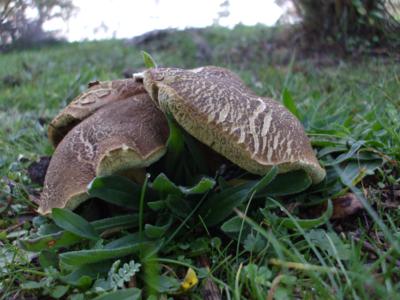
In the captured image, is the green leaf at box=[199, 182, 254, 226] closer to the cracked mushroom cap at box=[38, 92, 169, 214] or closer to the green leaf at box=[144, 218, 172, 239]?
the green leaf at box=[144, 218, 172, 239]

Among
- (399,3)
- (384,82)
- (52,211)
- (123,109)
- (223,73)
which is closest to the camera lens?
(52,211)

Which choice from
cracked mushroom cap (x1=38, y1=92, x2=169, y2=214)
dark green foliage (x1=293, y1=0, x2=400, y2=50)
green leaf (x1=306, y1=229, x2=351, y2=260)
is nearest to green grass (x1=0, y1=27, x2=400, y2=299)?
green leaf (x1=306, y1=229, x2=351, y2=260)

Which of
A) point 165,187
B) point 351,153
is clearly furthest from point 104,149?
point 351,153

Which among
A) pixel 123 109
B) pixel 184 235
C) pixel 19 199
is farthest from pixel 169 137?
pixel 19 199

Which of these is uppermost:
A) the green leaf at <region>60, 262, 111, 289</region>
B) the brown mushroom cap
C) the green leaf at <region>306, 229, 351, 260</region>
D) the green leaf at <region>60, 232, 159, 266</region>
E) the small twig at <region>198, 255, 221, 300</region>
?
the brown mushroom cap

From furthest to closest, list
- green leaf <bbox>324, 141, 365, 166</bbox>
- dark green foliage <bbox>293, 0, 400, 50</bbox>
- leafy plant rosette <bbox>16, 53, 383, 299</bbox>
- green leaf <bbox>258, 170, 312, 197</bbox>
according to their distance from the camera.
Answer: dark green foliage <bbox>293, 0, 400, 50</bbox> → green leaf <bbox>324, 141, 365, 166</bbox> → green leaf <bbox>258, 170, 312, 197</bbox> → leafy plant rosette <bbox>16, 53, 383, 299</bbox>

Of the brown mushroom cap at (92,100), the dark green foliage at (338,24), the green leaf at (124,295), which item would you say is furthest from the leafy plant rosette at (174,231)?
the dark green foliage at (338,24)

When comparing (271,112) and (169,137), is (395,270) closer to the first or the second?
(271,112)
